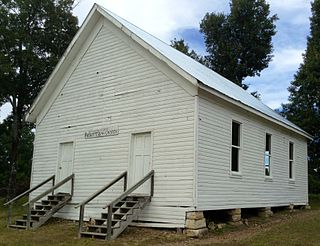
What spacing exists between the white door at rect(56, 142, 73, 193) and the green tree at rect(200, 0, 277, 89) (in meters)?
24.6

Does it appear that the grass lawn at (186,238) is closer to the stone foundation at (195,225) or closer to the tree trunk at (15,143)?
the stone foundation at (195,225)

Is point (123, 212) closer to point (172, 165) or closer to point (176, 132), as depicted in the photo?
point (172, 165)

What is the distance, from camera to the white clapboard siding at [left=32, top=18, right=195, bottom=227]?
44.5 ft

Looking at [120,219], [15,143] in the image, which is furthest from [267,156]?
[15,143]

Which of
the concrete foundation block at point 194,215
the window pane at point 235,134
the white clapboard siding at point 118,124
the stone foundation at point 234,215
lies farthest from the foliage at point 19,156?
the concrete foundation block at point 194,215

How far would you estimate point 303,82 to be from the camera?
3266 cm

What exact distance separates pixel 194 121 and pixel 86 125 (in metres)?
5.31

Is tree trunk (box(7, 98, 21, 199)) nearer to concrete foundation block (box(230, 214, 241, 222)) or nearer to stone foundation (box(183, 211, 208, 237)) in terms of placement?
concrete foundation block (box(230, 214, 241, 222))

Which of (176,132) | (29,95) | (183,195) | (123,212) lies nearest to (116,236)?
(123,212)

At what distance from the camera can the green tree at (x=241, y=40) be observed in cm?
3966

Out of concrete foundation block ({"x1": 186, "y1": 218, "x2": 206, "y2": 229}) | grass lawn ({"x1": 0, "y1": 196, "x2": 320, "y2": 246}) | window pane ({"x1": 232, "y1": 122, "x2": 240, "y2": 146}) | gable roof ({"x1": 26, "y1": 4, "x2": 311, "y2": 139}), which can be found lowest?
grass lawn ({"x1": 0, "y1": 196, "x2": 320, "y2": 246})

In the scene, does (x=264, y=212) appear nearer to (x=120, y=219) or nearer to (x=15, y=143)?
(x=120, y=219)

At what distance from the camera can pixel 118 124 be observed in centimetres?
1570

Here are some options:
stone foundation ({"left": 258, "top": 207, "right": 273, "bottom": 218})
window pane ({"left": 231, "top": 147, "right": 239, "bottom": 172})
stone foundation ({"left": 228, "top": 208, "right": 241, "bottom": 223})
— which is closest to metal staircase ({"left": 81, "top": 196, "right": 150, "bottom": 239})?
stone foundation ({"left": 228, "top": 208, "right": 241, "bottom": 223})
